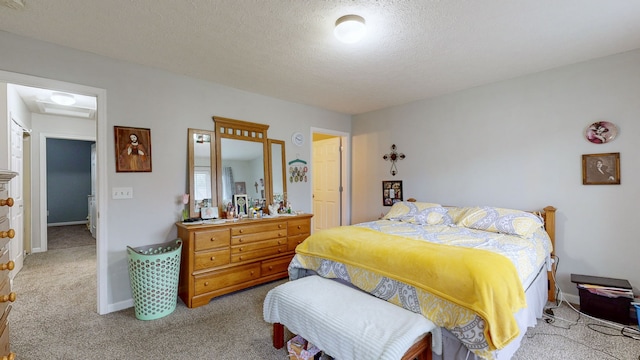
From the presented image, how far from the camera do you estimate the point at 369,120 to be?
4703 mm

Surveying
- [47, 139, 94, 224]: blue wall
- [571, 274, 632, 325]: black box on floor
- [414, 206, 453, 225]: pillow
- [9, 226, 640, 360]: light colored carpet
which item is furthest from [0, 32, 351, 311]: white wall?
[47, 139, 94, 224]: blue wall

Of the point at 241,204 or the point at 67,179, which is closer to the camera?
the point at 241,204

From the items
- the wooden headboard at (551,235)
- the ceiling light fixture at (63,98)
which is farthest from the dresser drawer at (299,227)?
the ceiling light fixture at (63,98)

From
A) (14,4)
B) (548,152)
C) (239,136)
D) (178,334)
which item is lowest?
(178,334)

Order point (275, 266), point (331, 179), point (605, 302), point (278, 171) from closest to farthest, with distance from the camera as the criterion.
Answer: point (605, 302) → point (275, 266) → point (278, 171) → point (331, 179)

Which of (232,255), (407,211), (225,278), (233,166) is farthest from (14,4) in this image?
(407,211)

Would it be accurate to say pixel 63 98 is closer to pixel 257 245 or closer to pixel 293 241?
pixel 257 245

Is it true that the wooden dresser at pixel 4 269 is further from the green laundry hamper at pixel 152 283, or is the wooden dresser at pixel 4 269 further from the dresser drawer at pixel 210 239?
the dresser drawer at pixel 210 239

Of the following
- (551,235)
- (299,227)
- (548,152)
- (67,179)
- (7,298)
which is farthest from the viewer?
(67,179)

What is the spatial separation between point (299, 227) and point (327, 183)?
70.9 inches

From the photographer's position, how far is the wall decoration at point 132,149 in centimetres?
271

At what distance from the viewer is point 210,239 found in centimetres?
285

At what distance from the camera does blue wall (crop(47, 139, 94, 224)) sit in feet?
23.3

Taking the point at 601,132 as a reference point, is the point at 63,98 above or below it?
above
